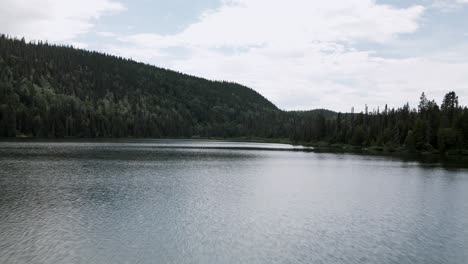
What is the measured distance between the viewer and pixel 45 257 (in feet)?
76.3

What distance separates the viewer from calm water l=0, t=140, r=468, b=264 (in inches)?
993

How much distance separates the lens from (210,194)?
4616cm

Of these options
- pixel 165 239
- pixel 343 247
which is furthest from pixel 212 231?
pixel 343 247

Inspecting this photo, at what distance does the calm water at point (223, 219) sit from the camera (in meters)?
25.2

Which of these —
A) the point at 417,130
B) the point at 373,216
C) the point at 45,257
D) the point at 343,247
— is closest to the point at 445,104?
the point at 417,130

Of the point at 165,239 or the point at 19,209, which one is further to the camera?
the point at 19,209

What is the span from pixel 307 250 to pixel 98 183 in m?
32.5

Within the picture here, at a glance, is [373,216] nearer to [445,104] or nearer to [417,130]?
[417,130]

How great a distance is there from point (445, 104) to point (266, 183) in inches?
5622

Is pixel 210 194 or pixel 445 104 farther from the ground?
pixel 445 104

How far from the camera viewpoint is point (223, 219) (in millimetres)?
34375

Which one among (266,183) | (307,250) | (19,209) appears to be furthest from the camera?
(266,183)

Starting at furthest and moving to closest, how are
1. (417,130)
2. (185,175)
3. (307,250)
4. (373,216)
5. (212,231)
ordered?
(417,130), (185,175), (373,216), (212,231), (307,250)

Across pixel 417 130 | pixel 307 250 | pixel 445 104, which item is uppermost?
pixel 445 104
